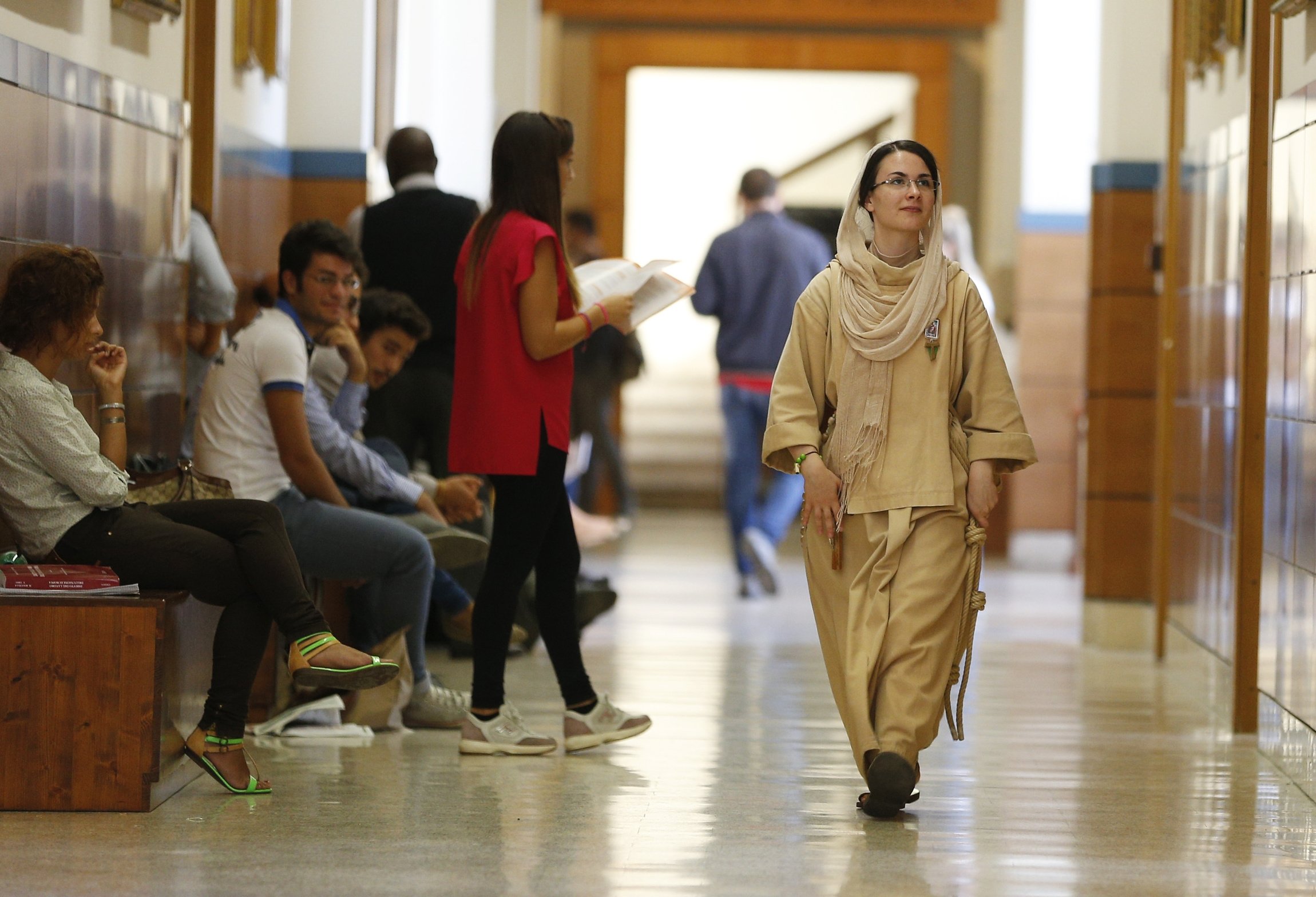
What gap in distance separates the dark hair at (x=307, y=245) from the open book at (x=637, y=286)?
0.59m

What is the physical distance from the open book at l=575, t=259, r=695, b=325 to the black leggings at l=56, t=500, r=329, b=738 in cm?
91

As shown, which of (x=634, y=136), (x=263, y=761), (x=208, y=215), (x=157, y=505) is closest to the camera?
(x=157, y=505)

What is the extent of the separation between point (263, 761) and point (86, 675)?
2.07ft

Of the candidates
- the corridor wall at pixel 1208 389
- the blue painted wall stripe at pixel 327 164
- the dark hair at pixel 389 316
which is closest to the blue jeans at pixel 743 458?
the blue painted wall stripe at pixel 327 164

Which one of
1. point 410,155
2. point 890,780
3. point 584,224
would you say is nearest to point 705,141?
point 584,224

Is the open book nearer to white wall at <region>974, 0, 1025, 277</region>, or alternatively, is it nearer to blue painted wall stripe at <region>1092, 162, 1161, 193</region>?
blue painted wall stripe at <region>1092, 162, 1161, 193</region>

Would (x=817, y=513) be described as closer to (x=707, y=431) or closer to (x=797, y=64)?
(x=797, y=64)

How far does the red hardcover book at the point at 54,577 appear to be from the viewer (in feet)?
10.3

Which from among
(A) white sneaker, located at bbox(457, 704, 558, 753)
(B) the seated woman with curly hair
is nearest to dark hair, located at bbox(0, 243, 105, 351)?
(B) the seated woman with curly hair

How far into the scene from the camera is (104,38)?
399 cm

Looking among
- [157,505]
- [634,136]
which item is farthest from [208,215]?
[634,136]

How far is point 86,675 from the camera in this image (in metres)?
3.12

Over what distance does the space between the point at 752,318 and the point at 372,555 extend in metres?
3.58

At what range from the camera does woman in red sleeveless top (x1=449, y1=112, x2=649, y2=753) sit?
12.2 feet
